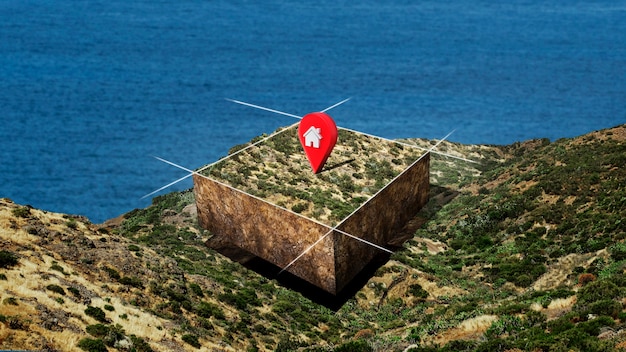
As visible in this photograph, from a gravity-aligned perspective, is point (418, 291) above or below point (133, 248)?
below

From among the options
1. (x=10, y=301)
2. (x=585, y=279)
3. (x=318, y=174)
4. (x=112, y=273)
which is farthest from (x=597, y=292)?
(x=10, y=301)

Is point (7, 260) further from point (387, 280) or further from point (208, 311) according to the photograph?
point (387, 280)

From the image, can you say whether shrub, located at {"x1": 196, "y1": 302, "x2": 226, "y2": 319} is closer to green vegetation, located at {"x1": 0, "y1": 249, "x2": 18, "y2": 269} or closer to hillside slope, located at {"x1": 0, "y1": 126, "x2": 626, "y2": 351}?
hillside slope, located at {"x1": 0, "y1": 126, "x2": 626, "y2": 351}

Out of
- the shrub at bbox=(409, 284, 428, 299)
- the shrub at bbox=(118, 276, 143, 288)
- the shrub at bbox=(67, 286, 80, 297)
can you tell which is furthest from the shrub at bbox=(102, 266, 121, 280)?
the shrub at bbox=(409, 284, 428, 299)

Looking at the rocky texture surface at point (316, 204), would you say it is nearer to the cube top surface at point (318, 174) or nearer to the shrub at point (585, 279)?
the cube top surface at point (318, 174)

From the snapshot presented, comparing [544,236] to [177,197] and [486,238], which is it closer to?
[486,238]

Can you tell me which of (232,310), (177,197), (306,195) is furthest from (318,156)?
(177,197)
